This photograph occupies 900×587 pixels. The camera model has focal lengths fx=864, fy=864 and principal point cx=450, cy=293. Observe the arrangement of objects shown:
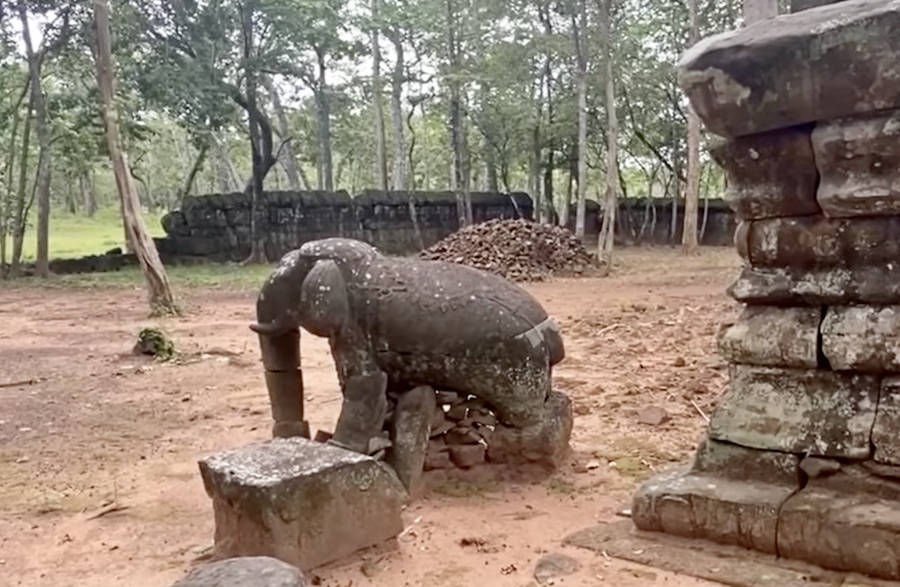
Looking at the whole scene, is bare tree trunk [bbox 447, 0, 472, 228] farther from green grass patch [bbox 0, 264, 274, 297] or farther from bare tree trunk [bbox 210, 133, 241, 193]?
bare tree trunk [bbox 210, 133, 241, 193]

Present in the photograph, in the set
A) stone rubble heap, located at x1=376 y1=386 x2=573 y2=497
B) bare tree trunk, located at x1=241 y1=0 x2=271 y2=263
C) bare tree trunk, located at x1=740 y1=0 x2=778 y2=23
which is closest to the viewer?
stone rubble heap, located at x1=376 y1=386 x2=573 y2=497

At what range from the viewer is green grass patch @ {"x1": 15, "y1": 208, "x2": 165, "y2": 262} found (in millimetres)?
24600

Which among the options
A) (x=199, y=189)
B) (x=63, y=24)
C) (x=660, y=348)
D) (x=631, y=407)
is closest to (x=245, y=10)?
(x=63, y=24)

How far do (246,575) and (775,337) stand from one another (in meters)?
1.99

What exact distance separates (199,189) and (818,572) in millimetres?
42657

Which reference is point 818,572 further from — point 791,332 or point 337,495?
point 337,495

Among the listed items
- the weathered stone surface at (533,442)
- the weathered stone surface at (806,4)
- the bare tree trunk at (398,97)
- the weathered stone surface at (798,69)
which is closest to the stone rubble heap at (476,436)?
the weathered stone surface at (533,442)

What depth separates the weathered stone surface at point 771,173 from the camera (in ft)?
9.93

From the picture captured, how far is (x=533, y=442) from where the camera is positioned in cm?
429

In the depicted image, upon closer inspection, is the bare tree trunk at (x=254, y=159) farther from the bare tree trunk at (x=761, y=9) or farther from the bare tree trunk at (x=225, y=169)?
the bare tree trunk at (x=761, y=9)

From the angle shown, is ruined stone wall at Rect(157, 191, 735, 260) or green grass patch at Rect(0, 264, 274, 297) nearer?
green grass patch at Rect(0, 264, 274, 297)

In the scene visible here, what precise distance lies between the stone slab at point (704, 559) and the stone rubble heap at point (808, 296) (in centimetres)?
5

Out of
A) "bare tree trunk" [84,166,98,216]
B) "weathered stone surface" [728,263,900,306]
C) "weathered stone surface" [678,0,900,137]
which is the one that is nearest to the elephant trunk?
"weathered stone surface" [728,263,900,306]

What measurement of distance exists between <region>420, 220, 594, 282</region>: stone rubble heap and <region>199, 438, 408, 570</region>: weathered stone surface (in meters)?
12.1
